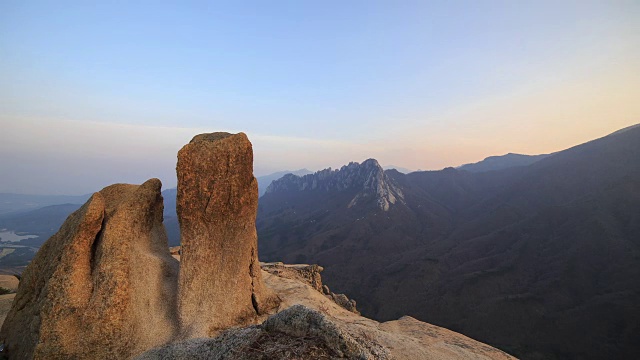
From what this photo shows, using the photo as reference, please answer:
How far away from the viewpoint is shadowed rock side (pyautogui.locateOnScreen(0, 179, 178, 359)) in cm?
1404

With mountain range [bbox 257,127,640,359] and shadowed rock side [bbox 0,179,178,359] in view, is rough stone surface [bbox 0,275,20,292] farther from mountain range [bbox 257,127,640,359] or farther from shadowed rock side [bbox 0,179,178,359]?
mountain range [bbox 257,127,640,359]

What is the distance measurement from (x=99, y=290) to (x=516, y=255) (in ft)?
376

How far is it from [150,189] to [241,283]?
7798mm

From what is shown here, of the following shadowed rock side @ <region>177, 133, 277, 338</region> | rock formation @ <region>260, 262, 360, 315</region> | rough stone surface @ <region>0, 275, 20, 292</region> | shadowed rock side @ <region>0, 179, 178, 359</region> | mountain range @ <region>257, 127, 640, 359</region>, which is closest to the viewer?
shadowed rock side @ <region>0, 179, 178, 359</region>

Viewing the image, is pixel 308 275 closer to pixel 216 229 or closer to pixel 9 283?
pixel 216 229

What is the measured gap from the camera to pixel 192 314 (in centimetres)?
1658

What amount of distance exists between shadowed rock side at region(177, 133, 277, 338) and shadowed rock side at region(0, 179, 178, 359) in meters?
1.58

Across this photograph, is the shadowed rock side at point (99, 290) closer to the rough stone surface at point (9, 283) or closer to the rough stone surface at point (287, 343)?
the rough stone surface at point (287, 343)

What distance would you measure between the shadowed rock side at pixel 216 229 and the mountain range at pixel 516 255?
6830 cm

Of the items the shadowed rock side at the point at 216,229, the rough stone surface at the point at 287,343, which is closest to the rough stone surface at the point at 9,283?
the shadowed rock side at the point at 216,229

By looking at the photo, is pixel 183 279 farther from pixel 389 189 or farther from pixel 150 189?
pixel 389 189

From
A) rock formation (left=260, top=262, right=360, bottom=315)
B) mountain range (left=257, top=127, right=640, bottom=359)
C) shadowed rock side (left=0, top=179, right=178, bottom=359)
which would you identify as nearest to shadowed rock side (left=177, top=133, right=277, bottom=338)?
shadowed rock side (left=0, top=179, right=178, bottom=359)

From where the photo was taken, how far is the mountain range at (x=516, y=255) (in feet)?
227

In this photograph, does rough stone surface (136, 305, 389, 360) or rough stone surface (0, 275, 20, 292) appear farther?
rough stone surface (0, 275, 20, 292)
